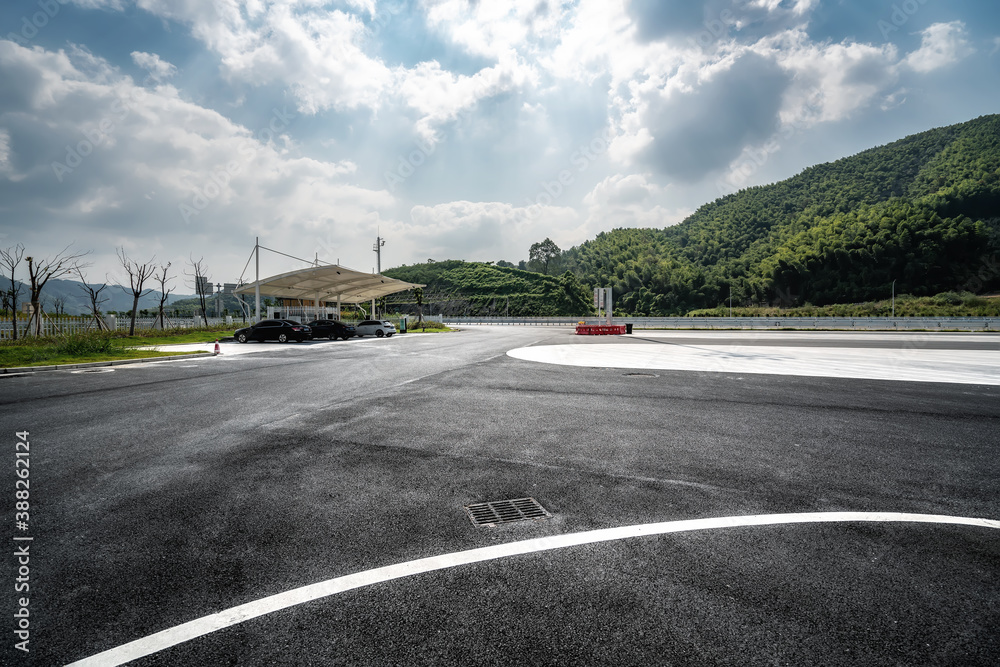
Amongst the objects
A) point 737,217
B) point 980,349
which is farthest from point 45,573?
point 737,217

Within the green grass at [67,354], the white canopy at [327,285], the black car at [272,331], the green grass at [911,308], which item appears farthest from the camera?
the green grass at [911,308]

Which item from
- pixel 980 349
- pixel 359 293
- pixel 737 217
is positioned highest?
pixel 737 217

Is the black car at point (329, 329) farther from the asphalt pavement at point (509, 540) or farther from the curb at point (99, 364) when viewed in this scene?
the asphalt pavement at point (509, 540)

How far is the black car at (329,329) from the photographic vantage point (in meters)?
32.8

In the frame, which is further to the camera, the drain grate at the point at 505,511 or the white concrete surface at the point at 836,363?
the white concrete surface at the point at 836,363

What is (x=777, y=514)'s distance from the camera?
392 cm

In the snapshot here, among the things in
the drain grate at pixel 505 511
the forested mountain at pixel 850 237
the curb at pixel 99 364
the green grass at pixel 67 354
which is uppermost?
the forested mountain at pixel 850 237

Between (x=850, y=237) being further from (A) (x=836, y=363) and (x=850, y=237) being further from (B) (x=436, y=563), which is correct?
(B) (x=436, y=563)

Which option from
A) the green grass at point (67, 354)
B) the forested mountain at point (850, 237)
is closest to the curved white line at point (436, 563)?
the green grass at point (67, 354)

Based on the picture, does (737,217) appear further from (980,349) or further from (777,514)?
(777,514)

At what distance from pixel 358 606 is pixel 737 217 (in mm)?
153993

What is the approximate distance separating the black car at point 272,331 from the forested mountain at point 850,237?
10540cm

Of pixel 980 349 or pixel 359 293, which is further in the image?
pixel 359 293

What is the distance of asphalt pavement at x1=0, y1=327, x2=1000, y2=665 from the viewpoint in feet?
7.80
